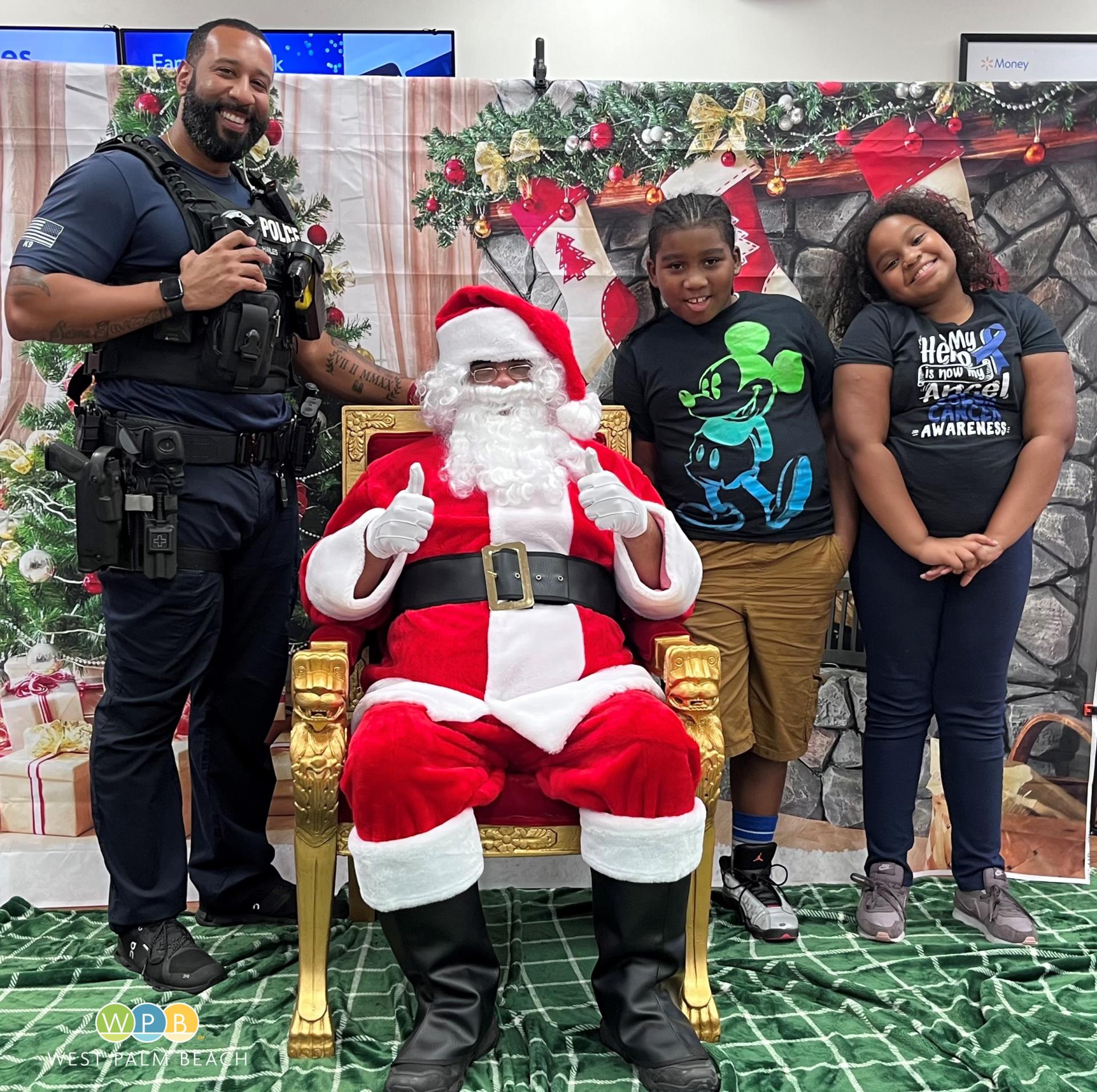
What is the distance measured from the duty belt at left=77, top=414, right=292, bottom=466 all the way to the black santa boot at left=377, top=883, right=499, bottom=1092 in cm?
108

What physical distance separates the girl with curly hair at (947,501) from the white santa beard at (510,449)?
82 centimetres

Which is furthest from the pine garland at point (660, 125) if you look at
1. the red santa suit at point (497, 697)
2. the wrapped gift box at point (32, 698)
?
the wrapped gift box at point (32, 698)

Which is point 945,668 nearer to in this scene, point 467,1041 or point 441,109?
point 467,1041

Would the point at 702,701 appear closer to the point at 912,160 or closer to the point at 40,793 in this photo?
the point at 912,160

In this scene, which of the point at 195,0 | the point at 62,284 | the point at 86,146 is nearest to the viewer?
the point at 62,284

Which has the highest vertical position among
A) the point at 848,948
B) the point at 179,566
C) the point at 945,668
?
the point at 179,566

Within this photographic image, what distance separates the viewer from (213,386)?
224 centimetres

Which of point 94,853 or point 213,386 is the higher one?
point 213,386

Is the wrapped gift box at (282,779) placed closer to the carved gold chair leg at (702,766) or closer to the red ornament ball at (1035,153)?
the carved gold chair leg at (702,766)

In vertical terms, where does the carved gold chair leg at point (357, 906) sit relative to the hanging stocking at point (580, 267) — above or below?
below

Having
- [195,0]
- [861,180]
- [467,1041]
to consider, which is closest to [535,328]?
[861,180]

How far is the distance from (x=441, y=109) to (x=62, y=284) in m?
1.21

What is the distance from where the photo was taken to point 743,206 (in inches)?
110

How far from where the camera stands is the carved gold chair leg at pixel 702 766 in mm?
2057
